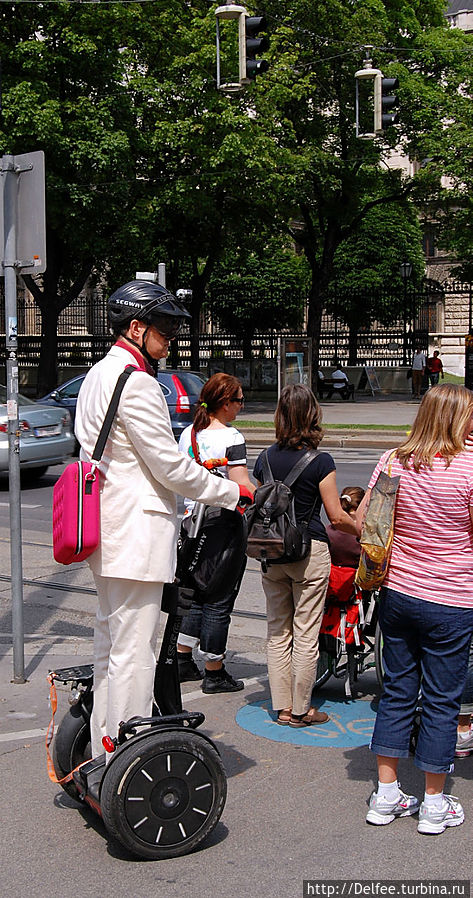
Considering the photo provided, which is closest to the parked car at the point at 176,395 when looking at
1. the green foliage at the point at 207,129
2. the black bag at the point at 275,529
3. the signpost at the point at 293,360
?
the signpost at the point at 293,360

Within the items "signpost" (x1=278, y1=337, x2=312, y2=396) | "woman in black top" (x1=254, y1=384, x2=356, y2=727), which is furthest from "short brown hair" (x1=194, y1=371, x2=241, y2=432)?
"signpost" (x1=278, y1=337, x2=312, y2=396)

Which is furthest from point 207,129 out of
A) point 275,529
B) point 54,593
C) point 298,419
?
point 275,529

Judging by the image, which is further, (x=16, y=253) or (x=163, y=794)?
(x=16, y=253)

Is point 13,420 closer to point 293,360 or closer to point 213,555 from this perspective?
point 213,555

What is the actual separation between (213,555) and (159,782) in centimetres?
114

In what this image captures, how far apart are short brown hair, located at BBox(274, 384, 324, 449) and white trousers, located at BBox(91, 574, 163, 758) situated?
1.55 meters

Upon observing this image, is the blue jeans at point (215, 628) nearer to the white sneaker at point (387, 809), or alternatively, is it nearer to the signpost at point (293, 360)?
the white sneaker at point (387, 809)

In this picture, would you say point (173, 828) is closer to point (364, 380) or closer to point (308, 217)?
point (308, 217)

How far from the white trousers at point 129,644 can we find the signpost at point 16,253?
203cm

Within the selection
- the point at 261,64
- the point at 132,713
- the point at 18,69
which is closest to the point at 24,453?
A: the point at 261,64

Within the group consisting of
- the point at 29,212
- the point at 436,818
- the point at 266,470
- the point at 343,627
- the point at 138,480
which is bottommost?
the point at 436,818

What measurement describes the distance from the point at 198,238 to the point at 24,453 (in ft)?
53.3

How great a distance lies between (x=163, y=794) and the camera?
3.58m

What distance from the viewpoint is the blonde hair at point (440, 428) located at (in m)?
3.90
